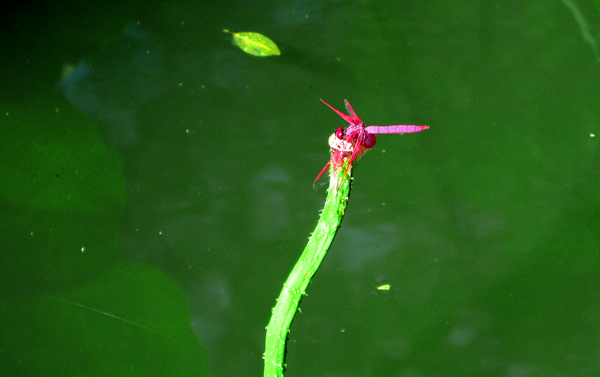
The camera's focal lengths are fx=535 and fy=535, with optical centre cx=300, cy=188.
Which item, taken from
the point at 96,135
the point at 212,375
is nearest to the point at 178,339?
the point at 212,375

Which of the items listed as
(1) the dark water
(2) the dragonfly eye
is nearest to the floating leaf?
(1) the dark water

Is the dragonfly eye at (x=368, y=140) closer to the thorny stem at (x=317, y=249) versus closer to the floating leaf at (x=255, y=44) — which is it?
the thorny stem at (x=317, y=249)

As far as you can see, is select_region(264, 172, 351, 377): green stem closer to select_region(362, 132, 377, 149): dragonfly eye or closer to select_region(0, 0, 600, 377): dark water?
select_region(362, 132, 377, 149): dragonfly eye

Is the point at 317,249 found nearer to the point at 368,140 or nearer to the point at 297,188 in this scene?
the point at 368,140

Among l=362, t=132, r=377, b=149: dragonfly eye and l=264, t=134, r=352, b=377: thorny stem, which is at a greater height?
l=362, t=132, r=377, b=149: dragonfly eye

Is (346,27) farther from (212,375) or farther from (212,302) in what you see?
(212,375)
